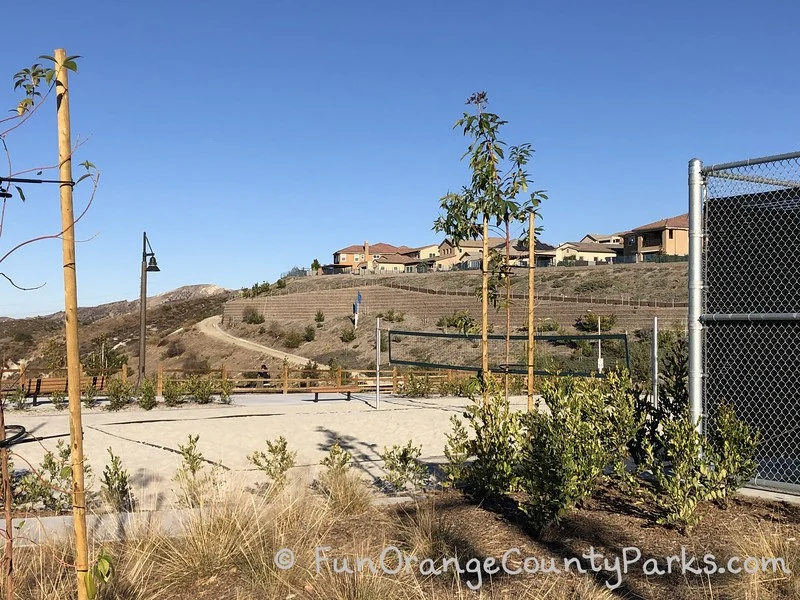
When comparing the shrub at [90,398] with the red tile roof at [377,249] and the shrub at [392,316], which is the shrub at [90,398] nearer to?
the shrub at [392,316]

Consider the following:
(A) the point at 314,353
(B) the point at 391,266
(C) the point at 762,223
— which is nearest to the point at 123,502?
(C) the point at 762,223

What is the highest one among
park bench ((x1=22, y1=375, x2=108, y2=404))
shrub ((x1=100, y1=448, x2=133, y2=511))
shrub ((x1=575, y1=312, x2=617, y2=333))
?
shrub ((x1=575, y1=312, x2=617, y2=333))

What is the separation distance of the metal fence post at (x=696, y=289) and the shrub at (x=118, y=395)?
45.0ft

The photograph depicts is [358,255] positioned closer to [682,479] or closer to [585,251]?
[585,251]

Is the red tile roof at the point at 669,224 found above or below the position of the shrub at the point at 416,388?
above

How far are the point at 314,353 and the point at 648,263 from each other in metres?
25.1

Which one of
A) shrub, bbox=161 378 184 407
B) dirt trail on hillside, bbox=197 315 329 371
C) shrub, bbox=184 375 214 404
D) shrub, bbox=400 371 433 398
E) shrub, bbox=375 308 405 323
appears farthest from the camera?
shrub, bbox=375 308 405 323

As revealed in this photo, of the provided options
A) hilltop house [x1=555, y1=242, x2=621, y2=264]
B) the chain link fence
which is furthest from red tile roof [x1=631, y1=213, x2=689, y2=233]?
the chain link fence

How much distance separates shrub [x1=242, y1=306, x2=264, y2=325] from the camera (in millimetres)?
60969

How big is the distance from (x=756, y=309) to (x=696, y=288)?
0.73m

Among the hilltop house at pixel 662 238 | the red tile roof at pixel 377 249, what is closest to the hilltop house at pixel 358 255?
the red tile roof at pixel 377 249

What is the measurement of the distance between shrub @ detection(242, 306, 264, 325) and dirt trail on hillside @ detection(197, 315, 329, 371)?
216 cm

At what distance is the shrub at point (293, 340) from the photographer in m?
52.8

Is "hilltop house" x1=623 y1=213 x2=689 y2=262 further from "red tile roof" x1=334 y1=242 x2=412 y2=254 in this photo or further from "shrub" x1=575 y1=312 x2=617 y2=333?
"red tile roof" x1=334 y1=242 x2=412 y2=254
